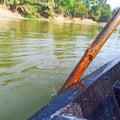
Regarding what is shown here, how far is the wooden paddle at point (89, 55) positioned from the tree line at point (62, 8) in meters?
37.3

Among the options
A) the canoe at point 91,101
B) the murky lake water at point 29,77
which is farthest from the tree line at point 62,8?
the canoe at point 91,101

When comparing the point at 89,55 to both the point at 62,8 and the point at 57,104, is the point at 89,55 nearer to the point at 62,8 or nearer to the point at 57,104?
the point at 57,104

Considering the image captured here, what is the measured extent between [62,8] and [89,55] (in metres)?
50.9

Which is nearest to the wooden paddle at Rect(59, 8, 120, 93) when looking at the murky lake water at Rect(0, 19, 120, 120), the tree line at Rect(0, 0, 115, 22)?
the murky lake water at Rect(0, 19, 120, 120)

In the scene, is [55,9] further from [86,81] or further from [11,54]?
[86,81]

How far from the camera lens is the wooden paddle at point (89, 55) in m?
2.51

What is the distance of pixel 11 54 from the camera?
6578 millimetres

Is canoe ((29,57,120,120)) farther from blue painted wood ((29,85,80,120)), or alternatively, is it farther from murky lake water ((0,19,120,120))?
murky lake water ((0,19,120,120))

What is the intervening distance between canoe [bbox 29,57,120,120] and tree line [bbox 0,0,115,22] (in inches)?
1457

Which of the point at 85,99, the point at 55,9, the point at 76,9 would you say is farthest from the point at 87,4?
the point at 85,99

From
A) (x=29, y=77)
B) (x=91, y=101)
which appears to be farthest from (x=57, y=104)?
(x=29, y=77)

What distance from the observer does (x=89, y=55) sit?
100 inches

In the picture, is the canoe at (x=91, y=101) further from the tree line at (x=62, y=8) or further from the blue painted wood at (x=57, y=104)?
the tree line at (x=62, y=8)

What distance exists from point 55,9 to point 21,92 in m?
49.3
